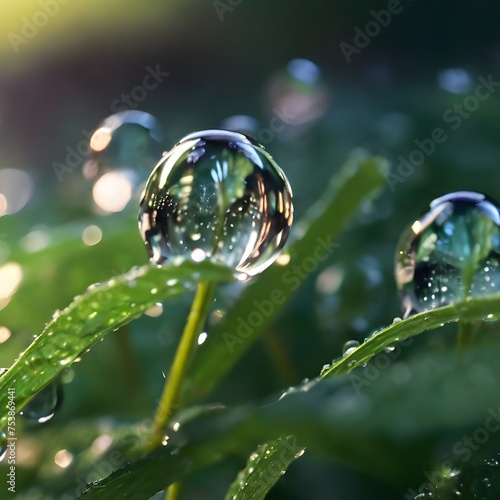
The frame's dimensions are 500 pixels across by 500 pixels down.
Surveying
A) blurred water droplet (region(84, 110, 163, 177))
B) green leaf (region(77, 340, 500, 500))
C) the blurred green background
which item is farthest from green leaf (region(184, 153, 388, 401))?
blurred water droplet (region(84, 110, 163, 177))

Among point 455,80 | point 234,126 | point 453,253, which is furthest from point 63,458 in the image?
point 455,80

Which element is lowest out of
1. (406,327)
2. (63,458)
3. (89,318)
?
(63,458)

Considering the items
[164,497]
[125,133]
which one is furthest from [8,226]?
[164,497]

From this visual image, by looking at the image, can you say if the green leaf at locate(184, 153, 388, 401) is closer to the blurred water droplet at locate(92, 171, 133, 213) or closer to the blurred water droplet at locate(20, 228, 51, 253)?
the blurred water droplet at locate(20, 228, 51, 253)

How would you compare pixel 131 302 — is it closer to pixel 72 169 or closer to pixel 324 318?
pixel 324 318

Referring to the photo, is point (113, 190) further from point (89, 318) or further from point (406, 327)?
point (406, 327)

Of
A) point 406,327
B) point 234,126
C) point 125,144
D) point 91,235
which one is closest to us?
point 406,327
